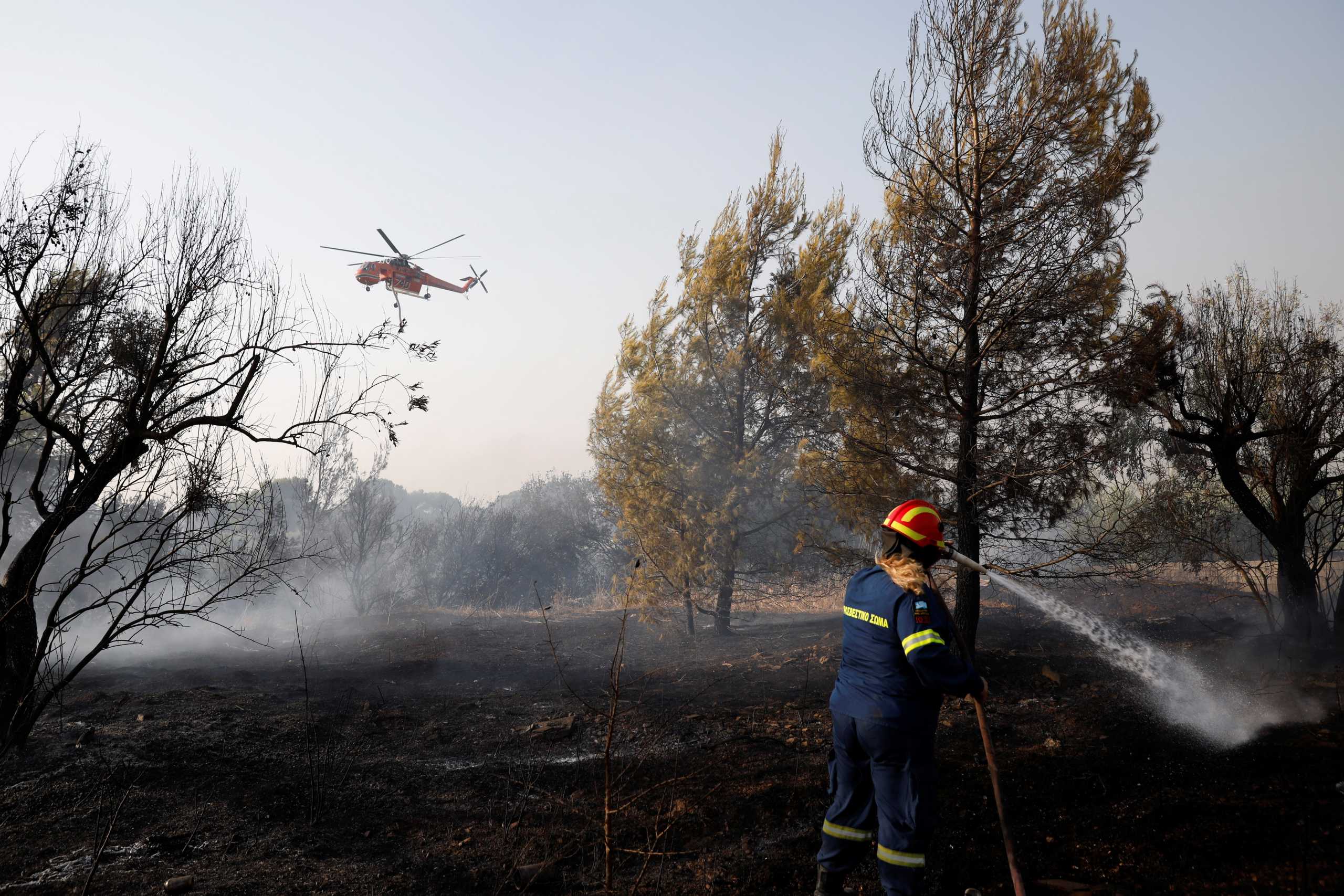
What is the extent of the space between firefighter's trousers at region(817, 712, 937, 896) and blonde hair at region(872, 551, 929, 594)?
719 millimetres

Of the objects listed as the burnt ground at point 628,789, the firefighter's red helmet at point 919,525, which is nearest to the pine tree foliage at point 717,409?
the burnt ground at point 628,789

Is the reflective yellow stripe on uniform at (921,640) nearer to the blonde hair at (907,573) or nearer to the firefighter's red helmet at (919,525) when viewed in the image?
the blonde hair at (907,573)

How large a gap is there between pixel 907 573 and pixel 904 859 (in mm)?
1411

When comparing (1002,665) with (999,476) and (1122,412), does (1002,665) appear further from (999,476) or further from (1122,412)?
(1122,412)

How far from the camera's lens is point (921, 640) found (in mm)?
3500

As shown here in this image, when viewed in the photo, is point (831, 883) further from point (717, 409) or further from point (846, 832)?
point (717, 409)

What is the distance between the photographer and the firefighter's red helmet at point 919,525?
153 inches

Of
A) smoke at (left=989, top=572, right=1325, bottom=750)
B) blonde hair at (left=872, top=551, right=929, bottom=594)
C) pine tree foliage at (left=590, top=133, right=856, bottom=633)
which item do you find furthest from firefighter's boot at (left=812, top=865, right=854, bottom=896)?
pine tree foliage at (left=590, top=133, right=856, bottom=633)

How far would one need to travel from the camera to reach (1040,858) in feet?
14.3

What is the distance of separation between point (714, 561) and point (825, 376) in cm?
501

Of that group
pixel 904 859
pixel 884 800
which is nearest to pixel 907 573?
pixel 884 800

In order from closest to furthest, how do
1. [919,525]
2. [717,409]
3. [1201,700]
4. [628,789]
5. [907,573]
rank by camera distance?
[907,573] < [919,525] < [628,789] < [1201,700] < [717,409]

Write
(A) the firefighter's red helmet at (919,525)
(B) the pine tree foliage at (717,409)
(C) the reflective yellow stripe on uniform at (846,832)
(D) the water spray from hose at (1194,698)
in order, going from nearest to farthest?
(C) the reflective yellow stripe on uniform at (846,832), (A) the firefighter's red helmet at (919,525), (D) the water spray from hose at (1194,698), (B) the pine tree foliage at (717,409)

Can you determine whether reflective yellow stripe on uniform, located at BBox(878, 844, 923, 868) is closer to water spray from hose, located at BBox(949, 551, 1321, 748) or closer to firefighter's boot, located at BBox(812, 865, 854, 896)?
firefighter's boot, located at BBox(812, 865, 854, 896)
